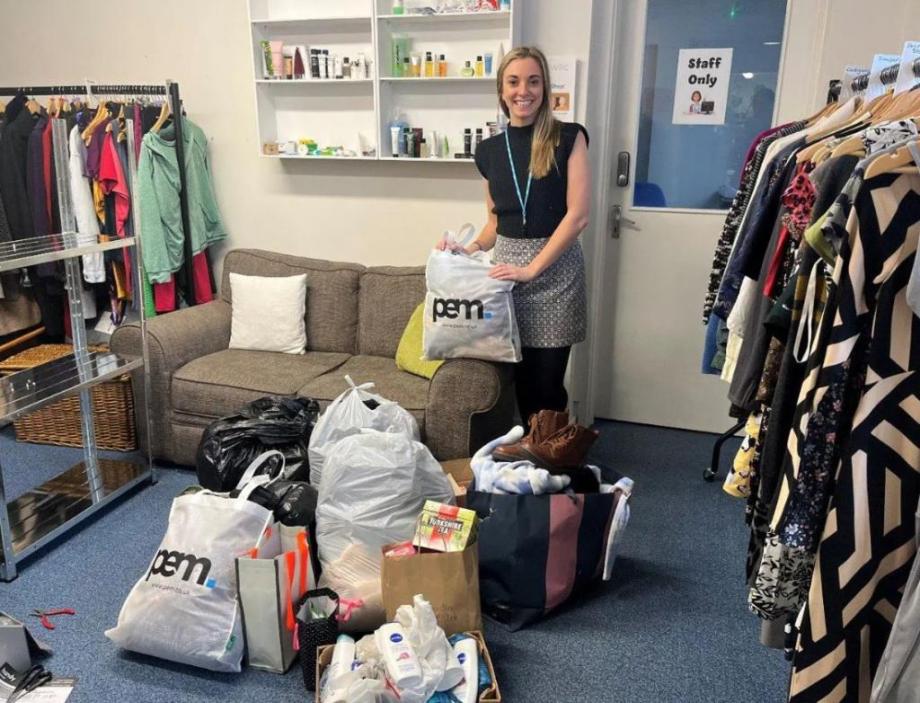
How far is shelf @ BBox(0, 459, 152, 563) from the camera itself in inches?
98.0

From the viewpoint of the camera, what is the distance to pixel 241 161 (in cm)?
374

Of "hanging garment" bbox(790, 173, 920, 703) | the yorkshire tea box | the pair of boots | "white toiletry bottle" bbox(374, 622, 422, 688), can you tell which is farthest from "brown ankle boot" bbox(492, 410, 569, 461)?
"hanging garment" bbox(790, 173, 920, 703)

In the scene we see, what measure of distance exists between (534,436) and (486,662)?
2.30 feet

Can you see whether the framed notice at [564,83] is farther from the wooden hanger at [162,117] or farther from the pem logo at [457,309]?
the wooden hanger at [162,117]

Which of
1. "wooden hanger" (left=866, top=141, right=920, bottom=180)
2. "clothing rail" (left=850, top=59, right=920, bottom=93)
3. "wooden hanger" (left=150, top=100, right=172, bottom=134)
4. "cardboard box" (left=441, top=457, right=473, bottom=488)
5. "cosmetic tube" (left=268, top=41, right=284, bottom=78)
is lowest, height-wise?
"cardboard box" (left=441, top=457, right=473, bottom=488)

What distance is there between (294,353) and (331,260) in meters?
0.64

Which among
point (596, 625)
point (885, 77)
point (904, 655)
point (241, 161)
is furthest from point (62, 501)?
point (885, 77)

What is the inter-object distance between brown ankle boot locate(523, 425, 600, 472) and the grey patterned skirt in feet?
1.47

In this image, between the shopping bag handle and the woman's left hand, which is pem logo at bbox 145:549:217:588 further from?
the woman's left hand

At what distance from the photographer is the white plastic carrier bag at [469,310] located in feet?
8.05

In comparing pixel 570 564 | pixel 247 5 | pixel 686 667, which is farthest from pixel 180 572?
pixel 247 5

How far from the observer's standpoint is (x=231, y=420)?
8.64ft

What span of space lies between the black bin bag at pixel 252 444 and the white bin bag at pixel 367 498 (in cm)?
35

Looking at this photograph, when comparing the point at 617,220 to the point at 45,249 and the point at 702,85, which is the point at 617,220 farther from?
the point at 45,249
